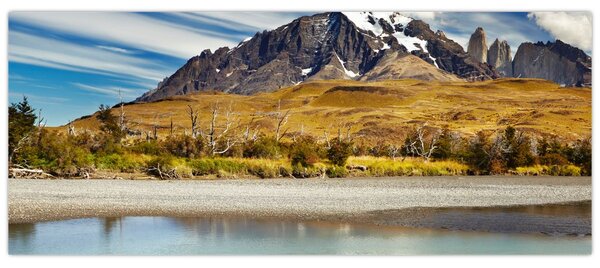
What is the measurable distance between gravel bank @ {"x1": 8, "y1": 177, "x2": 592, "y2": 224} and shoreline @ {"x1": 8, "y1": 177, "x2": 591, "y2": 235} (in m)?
0.02

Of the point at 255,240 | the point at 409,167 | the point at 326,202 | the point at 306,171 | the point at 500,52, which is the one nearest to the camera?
the point at 255,240

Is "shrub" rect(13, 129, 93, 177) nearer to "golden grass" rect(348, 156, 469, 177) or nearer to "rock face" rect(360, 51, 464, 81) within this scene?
"golden grass" rect(348, 156, 469, 177)

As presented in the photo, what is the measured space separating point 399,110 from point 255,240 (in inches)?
3034

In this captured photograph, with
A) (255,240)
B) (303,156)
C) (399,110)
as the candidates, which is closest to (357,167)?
(303,156)

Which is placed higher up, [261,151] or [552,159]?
[261,151]

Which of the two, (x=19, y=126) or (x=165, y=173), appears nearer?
(x=19, y=126)

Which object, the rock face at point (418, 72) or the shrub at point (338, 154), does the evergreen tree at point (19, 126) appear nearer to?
the shrub at point (338, 154)

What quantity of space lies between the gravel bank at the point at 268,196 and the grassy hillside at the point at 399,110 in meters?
19.1

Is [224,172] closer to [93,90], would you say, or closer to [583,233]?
[93,90]

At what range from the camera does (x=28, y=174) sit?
24062 mm

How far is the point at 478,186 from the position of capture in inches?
979

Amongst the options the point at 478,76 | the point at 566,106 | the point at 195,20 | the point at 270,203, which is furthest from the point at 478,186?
the point at 478,76

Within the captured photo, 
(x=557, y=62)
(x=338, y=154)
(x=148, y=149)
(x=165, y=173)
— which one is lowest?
(x=165, y=173)

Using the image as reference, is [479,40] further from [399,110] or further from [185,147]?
[399,110]
